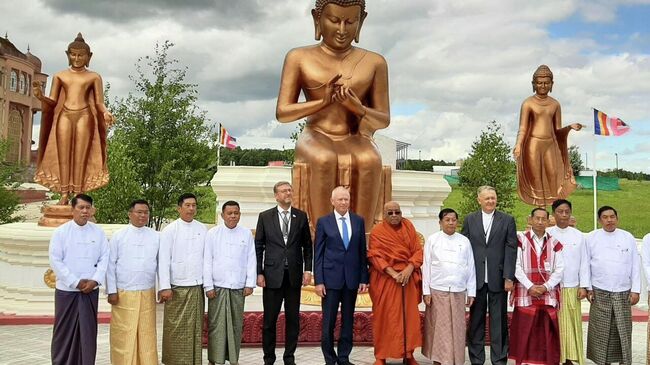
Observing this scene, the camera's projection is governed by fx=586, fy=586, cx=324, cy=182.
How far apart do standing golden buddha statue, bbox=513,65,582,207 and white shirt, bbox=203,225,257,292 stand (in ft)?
14.6

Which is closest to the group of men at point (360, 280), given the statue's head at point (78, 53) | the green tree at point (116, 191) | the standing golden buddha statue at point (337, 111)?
the standing golden buddha statue at point (337, 111)

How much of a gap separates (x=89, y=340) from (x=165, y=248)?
34.1 inches

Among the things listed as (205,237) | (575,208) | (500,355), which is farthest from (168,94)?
(575,208)

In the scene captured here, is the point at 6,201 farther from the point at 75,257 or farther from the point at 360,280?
the point at 360,280

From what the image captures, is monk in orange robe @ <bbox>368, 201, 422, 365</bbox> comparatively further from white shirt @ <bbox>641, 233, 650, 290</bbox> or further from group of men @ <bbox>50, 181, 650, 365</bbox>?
white shirt @ <bbox>641, 233, 650, 290</bbox>

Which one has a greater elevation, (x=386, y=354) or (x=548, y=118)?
(x=548, y=118)

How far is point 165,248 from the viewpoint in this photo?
181 inches

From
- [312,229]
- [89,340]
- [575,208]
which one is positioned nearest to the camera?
[89,340]

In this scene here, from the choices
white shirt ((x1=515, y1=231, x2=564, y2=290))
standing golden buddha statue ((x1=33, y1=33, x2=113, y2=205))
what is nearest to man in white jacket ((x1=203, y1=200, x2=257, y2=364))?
white shirt ((x1=515, y1=231, x2=564, y2=290))

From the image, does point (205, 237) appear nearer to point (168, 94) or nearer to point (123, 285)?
point (123, 285)

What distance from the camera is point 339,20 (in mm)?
5902

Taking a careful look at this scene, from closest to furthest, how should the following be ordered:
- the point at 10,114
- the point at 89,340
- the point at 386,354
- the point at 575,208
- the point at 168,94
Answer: the point at 89,340
the point at 386,354
the point at 168,94
the point at 575,208
the point at 10,114

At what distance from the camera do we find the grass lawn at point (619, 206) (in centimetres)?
2675

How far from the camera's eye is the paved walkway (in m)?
5.13
